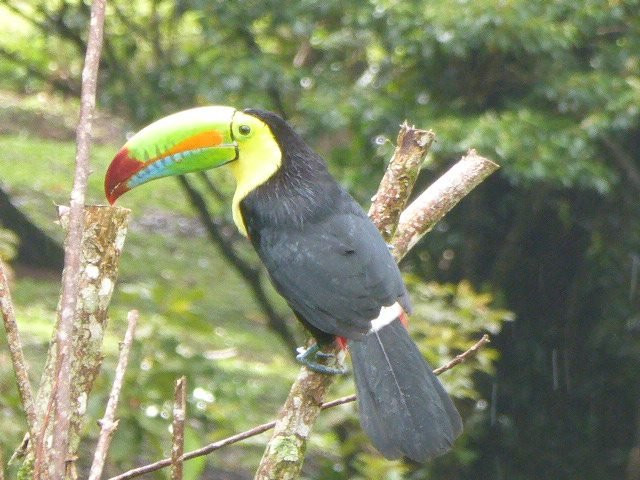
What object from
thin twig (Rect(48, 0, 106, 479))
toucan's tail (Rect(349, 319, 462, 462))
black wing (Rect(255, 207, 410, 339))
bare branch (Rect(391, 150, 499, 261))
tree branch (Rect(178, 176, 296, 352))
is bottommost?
tree branch (Rect(178, 176, 296, 352))

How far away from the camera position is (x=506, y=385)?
18.7 feet

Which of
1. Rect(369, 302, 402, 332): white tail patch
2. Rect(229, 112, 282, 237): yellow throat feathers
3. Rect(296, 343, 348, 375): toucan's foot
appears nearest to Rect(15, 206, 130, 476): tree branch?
Rect(296, 343, 348, 375): toucan's foot

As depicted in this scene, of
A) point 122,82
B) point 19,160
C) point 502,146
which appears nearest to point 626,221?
point 502,146

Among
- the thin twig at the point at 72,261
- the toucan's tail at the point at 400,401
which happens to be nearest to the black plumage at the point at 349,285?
the toucan's tail at the point at 400,401

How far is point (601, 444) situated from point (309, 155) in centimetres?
316

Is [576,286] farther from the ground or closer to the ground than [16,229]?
closer to the ground

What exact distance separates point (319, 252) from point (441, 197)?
432 mm

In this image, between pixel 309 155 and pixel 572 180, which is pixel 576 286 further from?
pixel 309 155

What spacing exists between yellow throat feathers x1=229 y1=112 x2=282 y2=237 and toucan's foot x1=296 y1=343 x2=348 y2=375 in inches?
23.3

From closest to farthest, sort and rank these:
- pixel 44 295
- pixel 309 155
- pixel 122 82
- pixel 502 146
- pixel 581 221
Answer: pixel 309 155
pixel 502 146
pixel 122 82
pixel 581 221
pixel 44 295

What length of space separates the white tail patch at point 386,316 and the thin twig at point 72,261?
1396 mm

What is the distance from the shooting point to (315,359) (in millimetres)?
2617

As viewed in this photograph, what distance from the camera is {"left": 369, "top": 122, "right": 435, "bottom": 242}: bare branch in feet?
8.36

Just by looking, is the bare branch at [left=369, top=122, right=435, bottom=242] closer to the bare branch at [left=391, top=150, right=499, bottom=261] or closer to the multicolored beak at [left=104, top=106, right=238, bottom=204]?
the bare branch at [left=391, top=150, right=499, bottom=261]
